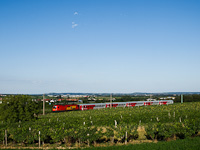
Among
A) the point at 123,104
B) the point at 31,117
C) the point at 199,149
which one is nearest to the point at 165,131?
the point at 199,149

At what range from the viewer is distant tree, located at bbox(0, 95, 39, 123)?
36438 mm

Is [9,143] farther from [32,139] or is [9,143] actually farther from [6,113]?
[6,113]

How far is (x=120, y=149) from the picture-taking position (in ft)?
57.7

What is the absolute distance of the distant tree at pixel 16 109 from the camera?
3644 cm

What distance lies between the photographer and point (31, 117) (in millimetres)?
37719

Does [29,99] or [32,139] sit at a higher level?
[29,99]

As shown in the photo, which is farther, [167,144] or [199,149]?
[167,144]

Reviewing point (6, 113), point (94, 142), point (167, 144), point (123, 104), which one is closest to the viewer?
point (167, 144)

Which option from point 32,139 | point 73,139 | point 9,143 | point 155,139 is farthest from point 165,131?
point 9,143

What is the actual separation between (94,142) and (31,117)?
19693 mm

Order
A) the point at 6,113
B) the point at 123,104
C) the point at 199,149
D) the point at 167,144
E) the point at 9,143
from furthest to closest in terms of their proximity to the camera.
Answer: the point at 123,104 < the point at 6,113 < the point at 9,143 < the point at 167,144 < the point at 199,149

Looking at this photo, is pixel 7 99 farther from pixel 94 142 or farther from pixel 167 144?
pixel 167 144

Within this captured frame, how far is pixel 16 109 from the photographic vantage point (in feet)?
121

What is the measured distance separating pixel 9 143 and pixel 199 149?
1819 cm
